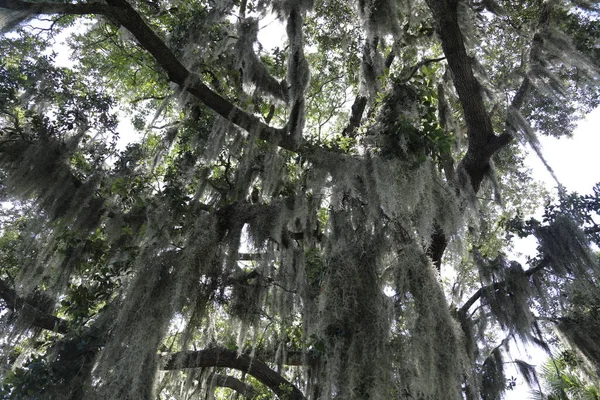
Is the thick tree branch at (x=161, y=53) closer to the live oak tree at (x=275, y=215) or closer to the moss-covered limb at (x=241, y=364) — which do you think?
the live oak tree at (x=275, y=215)

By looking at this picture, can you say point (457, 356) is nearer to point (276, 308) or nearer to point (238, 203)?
point (276, 308)

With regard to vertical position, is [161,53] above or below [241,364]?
above

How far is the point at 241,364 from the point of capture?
477 centimetres

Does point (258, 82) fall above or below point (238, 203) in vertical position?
above

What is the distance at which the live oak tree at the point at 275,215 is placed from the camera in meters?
3.07

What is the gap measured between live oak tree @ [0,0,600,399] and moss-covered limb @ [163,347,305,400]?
25 millimetres

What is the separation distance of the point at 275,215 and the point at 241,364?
5.87 ft

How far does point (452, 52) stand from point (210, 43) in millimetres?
2770

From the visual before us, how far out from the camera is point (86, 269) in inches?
180

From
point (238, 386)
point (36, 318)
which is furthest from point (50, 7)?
point (238, 386)

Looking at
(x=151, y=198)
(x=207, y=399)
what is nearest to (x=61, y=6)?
(x=151, y=198)

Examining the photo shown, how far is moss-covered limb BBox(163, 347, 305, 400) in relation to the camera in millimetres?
4469

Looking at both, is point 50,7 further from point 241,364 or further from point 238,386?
point 238,386

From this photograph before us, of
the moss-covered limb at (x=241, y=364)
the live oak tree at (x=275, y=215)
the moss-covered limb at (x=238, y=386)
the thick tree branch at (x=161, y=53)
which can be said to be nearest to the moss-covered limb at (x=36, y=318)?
the live oak tree at (x=275, y=215)
